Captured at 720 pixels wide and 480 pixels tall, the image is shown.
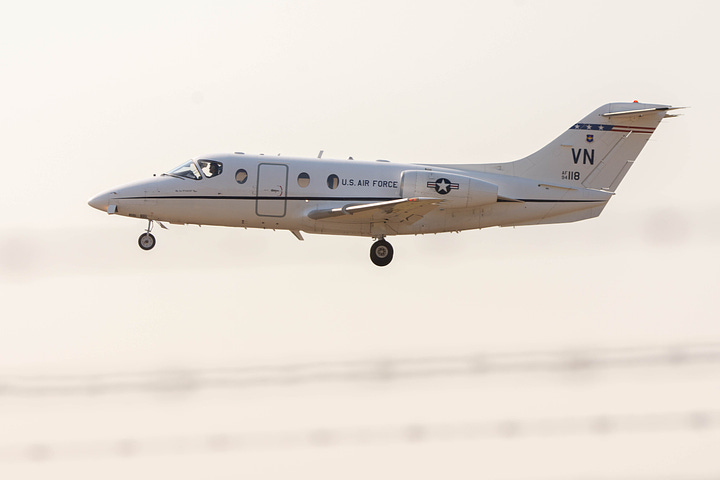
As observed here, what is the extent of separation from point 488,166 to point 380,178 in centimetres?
406

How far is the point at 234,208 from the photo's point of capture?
30547 millimetres

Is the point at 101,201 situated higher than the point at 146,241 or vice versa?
the point at 101,201

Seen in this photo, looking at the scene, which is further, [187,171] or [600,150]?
[600,150]

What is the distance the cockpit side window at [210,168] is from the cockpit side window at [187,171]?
22cm

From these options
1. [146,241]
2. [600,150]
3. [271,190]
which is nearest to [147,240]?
[146,241]

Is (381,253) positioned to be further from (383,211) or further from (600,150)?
(600,150)

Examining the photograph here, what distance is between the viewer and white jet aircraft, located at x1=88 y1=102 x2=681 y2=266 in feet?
99.7

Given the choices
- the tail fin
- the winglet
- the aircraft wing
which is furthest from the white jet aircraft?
the winglet

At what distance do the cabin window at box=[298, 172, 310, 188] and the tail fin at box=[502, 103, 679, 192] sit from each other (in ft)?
22.4

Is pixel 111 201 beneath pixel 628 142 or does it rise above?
beneath

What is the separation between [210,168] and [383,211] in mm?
5544

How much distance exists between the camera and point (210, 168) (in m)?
30.8

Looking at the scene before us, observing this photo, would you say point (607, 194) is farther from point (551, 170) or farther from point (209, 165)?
point (209, 165)

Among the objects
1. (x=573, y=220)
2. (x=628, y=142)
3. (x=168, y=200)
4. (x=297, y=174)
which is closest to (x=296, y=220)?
(x=297, y=174)
